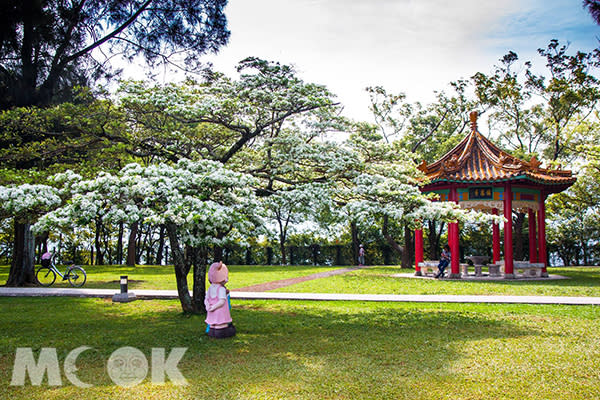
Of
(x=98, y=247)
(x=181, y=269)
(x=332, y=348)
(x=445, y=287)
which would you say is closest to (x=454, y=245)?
(x=445, y=287)

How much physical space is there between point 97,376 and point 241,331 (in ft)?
11.0

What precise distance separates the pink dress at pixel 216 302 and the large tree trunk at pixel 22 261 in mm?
12408

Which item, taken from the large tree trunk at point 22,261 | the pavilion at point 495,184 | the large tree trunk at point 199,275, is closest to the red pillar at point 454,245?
the pavilion at point 495,184

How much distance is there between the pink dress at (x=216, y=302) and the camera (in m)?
8.87

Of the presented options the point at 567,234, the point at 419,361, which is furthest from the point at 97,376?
the point at 567,234

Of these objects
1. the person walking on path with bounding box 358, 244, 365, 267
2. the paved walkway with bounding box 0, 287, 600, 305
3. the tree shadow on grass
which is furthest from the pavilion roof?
the person walking on path with bounding box 358, 244, 365, 267

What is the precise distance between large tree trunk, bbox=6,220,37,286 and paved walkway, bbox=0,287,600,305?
150 cm

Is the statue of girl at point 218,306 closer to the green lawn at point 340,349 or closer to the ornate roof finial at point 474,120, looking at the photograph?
the green lawn at point 340,349

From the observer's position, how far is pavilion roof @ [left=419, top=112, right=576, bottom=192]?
20312 millimetres

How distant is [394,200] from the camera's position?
1165 centimetres

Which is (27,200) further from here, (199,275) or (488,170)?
(488,170)

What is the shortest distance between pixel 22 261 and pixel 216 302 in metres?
13.0

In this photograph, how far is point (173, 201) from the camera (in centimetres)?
833

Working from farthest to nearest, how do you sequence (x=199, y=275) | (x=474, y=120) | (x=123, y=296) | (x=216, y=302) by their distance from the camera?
(x=474, y=120), (x=123, y=296), (x=199, y=275), (x=216, y=302)
